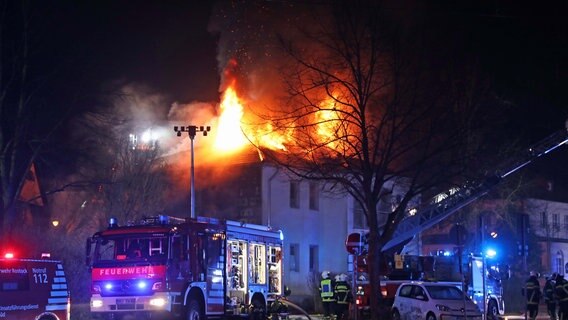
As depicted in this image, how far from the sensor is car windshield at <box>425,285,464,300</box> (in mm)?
20578

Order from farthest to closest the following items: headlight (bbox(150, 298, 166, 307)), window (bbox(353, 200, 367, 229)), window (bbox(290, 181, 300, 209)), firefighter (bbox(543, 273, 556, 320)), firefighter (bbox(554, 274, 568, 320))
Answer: window (bbox(353, 200, 367, 229)) → window (bbox(290, 181, 300, 209)) → firefighter (bbox(543, 273, 556, 320)) → firefighter (bbox(554, 274, 568, 320)) → headlight (bbox(150, 298, 166, 307))

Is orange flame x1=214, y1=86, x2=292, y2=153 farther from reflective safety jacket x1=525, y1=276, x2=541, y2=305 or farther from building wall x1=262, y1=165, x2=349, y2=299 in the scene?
reflective safety jacket x1=525, y1=276, x2=541, y2=305

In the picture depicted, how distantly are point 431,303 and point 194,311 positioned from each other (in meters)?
6.80

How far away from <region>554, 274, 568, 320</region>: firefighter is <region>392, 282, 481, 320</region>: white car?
2.62m

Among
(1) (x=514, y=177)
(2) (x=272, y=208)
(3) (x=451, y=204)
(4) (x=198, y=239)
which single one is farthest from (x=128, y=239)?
(1) (x=514, y=177)

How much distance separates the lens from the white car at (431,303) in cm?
2002

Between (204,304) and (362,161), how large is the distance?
561cm

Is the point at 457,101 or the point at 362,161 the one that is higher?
the point at 457,101

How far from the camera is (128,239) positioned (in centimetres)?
1727

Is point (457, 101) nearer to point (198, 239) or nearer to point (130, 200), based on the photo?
point (198, 239)

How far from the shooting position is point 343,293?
75.4 feet

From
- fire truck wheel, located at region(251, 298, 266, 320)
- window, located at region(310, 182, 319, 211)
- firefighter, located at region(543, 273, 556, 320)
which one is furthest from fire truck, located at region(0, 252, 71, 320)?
window, located at region(310, 182, 319, 211)

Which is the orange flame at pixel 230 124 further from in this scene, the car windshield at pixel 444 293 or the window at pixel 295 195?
the car windshield at pixel 444 293

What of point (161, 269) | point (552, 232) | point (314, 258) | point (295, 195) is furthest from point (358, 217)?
point (552, 232)
